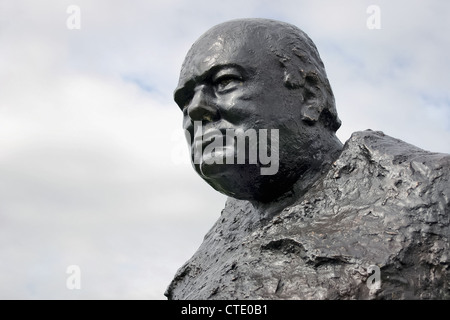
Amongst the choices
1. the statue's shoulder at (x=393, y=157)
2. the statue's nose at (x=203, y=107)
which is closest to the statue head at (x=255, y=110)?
the statue's nose at (x=203, y=107)

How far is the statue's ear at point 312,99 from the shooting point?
474cm

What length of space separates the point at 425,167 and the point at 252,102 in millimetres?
1137

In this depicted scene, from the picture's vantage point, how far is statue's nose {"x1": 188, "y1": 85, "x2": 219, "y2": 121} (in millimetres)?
4652

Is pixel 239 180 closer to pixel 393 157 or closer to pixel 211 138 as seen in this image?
pixel 211 138

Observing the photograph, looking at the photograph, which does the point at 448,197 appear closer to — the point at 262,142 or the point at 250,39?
the point at 262,142

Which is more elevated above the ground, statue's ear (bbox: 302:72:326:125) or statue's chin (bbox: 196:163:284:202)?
statue's ear (bbox: 302:72:326:125)

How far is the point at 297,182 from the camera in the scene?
15.7 ft

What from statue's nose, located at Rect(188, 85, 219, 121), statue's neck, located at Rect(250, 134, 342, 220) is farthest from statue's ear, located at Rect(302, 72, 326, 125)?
statue's nose, located at Rect(188, 85, 219, 121)

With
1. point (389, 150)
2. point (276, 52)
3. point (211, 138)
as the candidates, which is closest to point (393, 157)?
point (389, 150)

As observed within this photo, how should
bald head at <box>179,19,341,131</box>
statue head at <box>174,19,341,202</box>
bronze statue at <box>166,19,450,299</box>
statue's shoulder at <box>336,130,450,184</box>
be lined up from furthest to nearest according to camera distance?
bald head at <box>179,19,341,131</box>, statue head at <box>174,19,341,202</box>, statue's shoulder at <box>336,130,450,184</box>, bronze statue at <box>166,19,450,299</box>

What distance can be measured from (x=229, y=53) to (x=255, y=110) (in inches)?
17.0

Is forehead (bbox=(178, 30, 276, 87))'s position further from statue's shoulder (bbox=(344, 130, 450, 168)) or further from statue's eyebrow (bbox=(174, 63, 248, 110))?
statue's shoulder (bbox=(344, 130, 450, 168))
